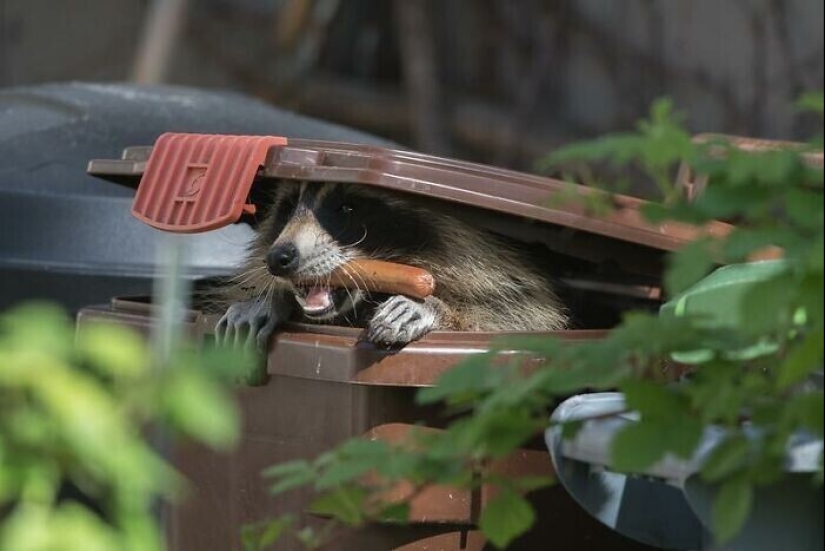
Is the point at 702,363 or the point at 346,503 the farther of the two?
the point at 346,503

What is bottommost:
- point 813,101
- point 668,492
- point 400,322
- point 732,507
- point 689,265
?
point 668,492

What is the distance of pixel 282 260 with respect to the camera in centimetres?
286

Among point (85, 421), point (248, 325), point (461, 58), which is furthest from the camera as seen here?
point (461, 58)

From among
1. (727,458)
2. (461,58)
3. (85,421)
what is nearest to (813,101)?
(727,458)

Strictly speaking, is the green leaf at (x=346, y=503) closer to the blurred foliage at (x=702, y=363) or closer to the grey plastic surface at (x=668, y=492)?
the blurred foliage at (x=702, y=363)

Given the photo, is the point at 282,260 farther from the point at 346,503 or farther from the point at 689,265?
the point at 689,265

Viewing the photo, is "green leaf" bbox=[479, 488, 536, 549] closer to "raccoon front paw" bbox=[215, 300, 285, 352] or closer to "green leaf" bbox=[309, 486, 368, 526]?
"green leaf" bbox=[309, 486, 368, 526]

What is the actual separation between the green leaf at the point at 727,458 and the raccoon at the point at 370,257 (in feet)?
3.50

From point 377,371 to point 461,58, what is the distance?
5.93 m

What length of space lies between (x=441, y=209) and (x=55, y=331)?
4.72 feet

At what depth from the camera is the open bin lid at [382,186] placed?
2.45m

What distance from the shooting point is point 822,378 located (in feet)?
5.84

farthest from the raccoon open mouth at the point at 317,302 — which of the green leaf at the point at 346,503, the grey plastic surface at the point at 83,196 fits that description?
the green leaf at the point at 346,503

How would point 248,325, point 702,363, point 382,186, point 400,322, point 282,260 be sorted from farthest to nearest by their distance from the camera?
point 282,260 < point 248,325 < point 400,322 < point 382,186 < point 702,363
